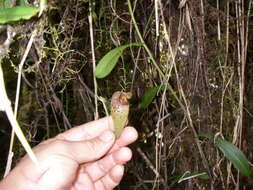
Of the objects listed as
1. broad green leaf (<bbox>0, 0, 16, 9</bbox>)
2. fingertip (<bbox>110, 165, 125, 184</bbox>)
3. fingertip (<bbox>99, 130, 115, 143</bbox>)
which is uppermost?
broad green leaf (<bbox>0, 0, 16, 9</bbox>)

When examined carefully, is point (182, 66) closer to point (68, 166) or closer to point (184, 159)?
point (184, 159)

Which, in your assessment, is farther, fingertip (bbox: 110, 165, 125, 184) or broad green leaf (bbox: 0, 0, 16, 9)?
fingertip (bbox: 110, 165, 125, 184)

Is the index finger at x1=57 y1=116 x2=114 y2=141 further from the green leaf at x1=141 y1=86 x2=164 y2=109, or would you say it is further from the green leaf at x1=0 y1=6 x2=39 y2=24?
the green leaf at x1=0 y1=6 x2=39 y2=24

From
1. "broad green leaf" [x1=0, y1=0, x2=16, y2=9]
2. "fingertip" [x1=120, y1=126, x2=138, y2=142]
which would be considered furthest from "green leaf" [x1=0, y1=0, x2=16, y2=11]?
"fingertip" [x1=120, y1=126, x2=138, y2=142]

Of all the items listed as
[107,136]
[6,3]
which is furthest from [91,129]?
[6,3]

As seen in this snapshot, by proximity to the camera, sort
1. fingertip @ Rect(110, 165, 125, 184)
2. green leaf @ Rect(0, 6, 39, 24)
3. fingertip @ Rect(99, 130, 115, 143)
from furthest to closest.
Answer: fingertip @ Rect(110, 165, 125, 184)
fingertip @ Rect(99, 130, 115, 143)
green leaf @ Rect(0, 6, 39, 24)

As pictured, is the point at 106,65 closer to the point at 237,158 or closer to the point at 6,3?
the point at 6,3

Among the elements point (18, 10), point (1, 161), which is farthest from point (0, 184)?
point (1, 161)

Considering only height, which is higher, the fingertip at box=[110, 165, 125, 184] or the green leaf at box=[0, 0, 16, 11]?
the green leaf at box=[0, 0, 16, 11]
